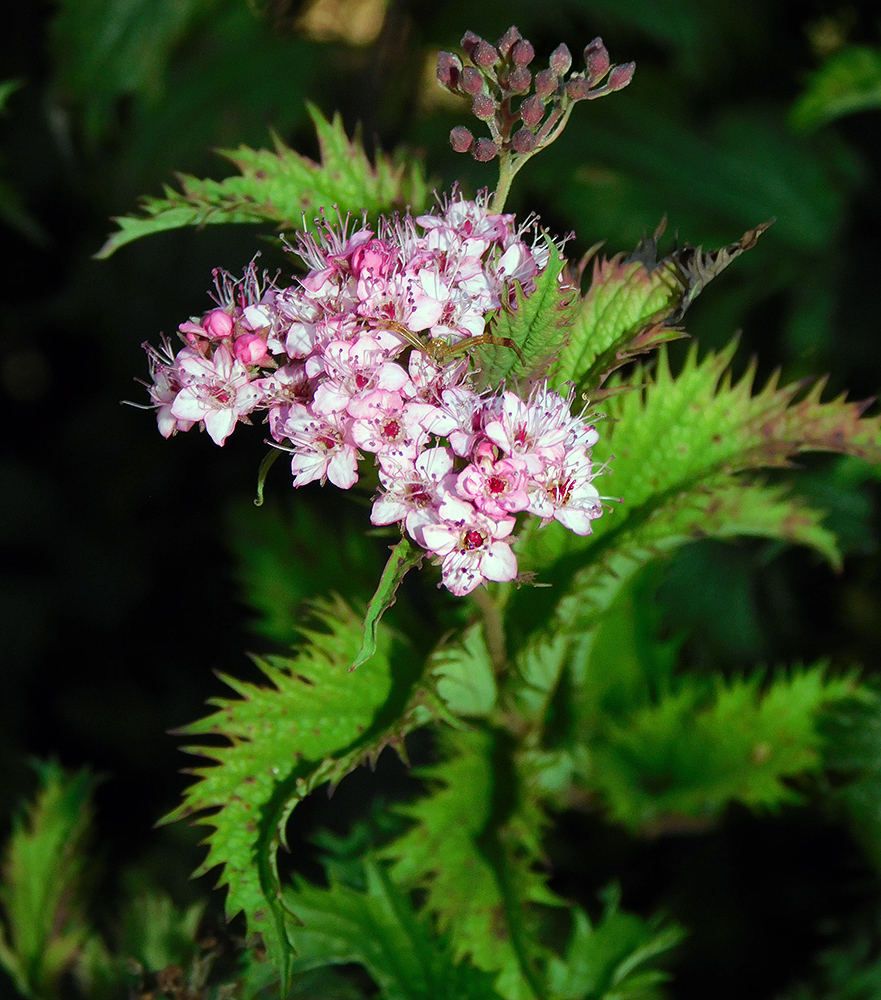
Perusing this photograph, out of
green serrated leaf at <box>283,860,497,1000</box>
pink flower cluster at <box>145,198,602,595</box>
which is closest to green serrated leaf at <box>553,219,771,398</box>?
pink flower cluster at <box>145,198,602,595</box>

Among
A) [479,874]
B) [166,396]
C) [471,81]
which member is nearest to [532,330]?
[471,81]

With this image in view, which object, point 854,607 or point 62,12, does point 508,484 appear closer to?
point 854,607

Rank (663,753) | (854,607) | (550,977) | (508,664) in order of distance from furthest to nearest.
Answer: (854,607) → (663,753) → (550,977) → (508,664)

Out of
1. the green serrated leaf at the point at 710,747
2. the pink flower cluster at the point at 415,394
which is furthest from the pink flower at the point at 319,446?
the green serrated leaf at the point at 710,747

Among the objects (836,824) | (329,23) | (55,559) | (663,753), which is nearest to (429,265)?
(663,753)

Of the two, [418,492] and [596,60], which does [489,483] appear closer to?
[418,492]

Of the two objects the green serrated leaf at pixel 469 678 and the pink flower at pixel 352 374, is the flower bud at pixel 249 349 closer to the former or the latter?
the pink flower at pixel 352 374

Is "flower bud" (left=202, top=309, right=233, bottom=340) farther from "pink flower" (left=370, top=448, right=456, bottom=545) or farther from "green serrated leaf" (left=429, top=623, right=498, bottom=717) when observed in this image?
"green serrated leaf" (left=429, top=623, right=498, bottom=717)
